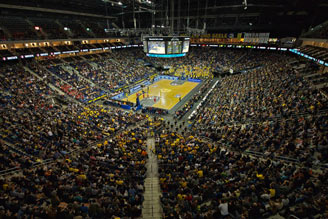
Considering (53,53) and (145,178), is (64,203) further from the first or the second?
(53,53)

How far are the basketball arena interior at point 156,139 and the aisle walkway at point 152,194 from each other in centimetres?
6

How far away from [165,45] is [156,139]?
55.8 feet

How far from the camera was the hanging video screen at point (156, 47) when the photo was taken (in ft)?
89.1

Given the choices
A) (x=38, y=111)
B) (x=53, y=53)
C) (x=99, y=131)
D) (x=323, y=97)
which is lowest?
(x=99, y=131)

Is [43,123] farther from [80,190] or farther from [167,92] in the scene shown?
[167,92]

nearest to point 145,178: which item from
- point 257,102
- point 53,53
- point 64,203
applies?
point 64,203

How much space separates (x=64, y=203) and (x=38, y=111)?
Result: 17.3 m

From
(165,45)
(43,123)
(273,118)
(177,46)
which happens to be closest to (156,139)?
(273,118)

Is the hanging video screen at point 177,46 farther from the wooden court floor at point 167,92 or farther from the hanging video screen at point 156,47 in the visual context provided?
the wooden court floor at point 167,92

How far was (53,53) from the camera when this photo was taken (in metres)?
38.0

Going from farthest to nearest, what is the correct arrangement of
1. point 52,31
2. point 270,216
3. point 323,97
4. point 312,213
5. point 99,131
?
point 52,31, point 99,131, point 323,97, point 270,216, point 312,213

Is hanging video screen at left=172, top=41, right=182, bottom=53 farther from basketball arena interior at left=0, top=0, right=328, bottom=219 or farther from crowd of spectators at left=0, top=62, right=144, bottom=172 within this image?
crowd of spectators at left=0, top=62, right=144, bottom=172

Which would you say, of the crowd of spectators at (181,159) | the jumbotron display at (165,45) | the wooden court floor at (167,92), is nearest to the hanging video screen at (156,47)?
the jumbotron display at (165,45)

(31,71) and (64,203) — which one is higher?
(31,71)
